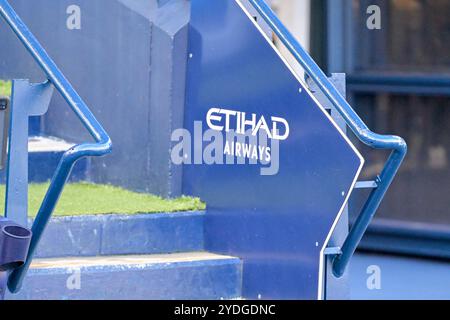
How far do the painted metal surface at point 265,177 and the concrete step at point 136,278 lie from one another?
0.11 metres

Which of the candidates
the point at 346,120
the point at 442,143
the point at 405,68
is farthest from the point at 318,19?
the point at 346,120

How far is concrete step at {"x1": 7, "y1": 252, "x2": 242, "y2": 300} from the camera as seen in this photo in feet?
13.7

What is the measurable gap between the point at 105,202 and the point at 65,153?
1385 millimetres

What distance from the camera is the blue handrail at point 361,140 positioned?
3746 millimetres

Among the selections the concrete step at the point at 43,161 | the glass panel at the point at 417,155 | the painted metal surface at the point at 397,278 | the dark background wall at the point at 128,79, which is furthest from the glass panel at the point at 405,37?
the concrete step at the point at 43,161

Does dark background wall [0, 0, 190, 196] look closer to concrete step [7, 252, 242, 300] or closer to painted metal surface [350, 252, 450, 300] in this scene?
concrete step [7, 252, 242, 300]

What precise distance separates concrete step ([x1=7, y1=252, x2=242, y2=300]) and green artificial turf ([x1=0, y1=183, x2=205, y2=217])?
0.24 m

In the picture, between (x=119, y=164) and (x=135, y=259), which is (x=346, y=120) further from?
(x=119, y=164)

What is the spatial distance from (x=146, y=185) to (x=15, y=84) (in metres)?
1.51

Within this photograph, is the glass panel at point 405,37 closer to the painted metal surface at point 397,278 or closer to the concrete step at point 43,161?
the painted metal surface at point 397,278

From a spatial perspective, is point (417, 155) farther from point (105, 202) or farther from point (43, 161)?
point (43, 161)

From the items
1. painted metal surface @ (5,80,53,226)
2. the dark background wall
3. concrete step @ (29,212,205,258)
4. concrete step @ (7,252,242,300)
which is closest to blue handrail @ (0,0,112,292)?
painted metal surface @ (5,80,53,226)

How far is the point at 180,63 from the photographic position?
16.3ft

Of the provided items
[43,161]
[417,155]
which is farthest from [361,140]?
[417,155]
